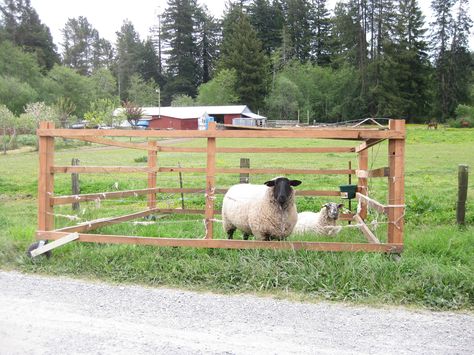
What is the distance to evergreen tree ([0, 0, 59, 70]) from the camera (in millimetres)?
99088

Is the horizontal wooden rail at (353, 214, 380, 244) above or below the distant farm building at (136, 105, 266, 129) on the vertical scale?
below

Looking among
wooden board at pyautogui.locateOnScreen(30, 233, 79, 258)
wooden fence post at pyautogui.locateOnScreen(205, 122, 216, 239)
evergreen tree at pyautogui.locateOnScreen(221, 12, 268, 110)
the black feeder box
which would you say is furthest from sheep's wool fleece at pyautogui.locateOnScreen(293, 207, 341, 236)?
evergreen tree at pyautogui.locateOnScreen(221, 12, 268, 110)

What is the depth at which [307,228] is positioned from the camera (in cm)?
964

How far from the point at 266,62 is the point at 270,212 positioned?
93744 mm

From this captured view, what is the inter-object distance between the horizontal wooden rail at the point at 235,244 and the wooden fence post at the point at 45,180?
23 cm

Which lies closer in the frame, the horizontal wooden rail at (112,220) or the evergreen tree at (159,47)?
the horizontal wooden rail at (112,220)

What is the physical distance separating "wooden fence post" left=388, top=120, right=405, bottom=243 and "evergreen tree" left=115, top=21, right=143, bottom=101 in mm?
118680

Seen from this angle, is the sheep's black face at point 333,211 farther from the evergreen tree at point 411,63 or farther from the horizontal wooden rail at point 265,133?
the evergreen tree at point 411,63

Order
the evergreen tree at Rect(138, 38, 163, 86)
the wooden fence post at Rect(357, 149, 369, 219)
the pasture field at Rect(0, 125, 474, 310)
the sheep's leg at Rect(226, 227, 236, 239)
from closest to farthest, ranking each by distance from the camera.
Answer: the pasture field at Rect(0, 125, 474, 310) → the sheep's leg at Rect(226, 227, 236, 239) → the wooden fence post at Rect(357, 149, 369, 219) → the evergreen tree at Rect(138, 38, 163, 86)

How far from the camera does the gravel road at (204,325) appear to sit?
14.4 feet

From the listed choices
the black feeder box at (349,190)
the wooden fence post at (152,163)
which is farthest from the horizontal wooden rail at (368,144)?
the wooden fence post at (152,163)

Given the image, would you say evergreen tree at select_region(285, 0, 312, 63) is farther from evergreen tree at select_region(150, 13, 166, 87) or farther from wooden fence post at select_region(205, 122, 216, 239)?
wooden fence post at select_region(205, 122, 216, 239)

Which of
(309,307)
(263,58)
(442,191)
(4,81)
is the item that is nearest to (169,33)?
(263,58)

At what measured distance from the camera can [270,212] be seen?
7.83 m
